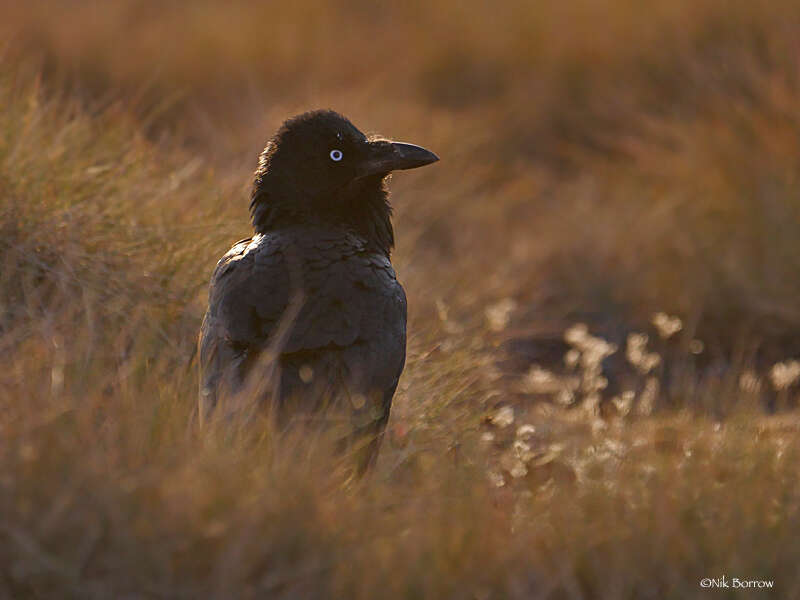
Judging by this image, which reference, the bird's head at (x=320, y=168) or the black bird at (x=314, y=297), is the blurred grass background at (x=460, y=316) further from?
the bird's head at (x=320, y=168)

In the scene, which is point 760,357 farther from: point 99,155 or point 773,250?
point 99,155

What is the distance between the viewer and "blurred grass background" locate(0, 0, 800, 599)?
3.11 m

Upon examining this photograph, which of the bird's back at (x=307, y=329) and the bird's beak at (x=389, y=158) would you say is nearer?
the bird's back at (x=307, y=329)

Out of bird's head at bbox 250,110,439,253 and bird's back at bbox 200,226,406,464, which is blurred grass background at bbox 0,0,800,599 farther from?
bird's head at bbox 250,110,439,253

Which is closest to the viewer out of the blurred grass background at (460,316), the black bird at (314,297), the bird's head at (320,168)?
the blurred grass background at (460,316)

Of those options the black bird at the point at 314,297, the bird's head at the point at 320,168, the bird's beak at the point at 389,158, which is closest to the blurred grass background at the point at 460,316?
the black bird at the point at 314,297

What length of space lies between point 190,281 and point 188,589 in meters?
2.26

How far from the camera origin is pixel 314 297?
4.00m

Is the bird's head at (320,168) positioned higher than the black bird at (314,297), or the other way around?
the bird's head at (320,168)

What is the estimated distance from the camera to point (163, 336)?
475 centimetres

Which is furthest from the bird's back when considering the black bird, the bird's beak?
the bird's beak

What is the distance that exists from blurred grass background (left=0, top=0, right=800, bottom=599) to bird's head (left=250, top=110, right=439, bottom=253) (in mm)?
702

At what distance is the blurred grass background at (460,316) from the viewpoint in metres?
3.11

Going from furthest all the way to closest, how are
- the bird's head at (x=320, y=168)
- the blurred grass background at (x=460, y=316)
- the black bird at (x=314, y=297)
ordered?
the bird's head at (x=320, y=168), the black bird at (x=314, y=297), the blurred grass background at (x=460, y=316)
